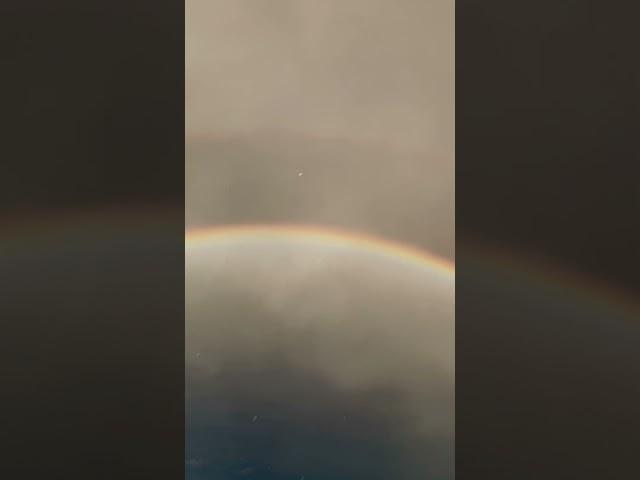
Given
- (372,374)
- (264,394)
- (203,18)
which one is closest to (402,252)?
(372,374)

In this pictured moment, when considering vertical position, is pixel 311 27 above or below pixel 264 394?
above

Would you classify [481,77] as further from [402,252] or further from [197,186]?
[197,186]

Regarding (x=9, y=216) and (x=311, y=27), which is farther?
(x=311, y=27)

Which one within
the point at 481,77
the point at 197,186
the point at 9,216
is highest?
the point at 481,77
